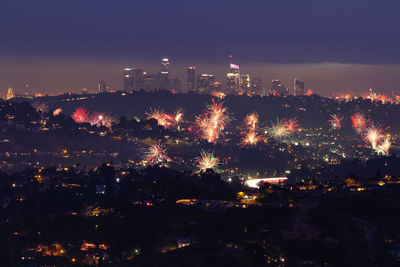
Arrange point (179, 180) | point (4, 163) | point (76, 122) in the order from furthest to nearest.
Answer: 1. point (76, 122)
2. point (4, 163)
3. point (179, 180)

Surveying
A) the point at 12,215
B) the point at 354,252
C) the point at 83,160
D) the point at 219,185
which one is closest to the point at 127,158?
the point at 83,160

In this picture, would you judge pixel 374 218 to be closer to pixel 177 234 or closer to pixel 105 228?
pixel 177 234

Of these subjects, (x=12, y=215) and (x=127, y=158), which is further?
(x=127, y=158)

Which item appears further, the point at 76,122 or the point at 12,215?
the point at 76,122

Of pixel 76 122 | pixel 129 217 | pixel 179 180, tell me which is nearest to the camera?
pixel 129 217

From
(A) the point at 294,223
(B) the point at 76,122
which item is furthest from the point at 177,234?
(B) the point at 76,122

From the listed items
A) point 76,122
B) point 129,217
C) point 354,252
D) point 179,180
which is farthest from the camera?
point 76,122

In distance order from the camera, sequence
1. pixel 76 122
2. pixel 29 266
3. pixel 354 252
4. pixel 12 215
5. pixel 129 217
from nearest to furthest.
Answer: pixel 354 252, pixel 29 266, pixel 129 217, pixel 12 215, pixel 76 122

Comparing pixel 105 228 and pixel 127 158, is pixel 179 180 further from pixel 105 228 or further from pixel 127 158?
pixel 127 158
